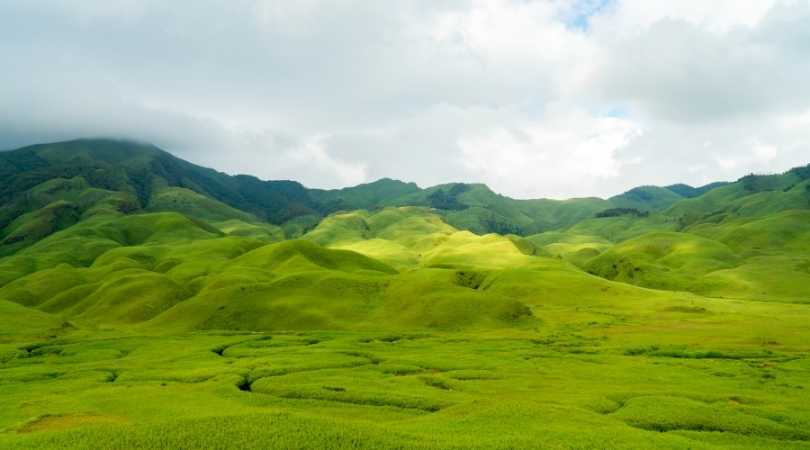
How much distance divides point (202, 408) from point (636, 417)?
1554 inches

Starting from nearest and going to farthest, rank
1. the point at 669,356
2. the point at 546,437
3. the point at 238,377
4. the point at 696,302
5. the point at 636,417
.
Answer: the point at 546,437, the point at 636,417, the point at 238,377, the point at 669,356, the point at 696,302

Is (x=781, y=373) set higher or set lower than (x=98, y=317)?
higher

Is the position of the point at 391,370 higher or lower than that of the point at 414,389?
lower

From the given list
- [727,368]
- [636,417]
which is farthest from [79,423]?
[727,368]

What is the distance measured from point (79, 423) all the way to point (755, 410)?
59.4 meters

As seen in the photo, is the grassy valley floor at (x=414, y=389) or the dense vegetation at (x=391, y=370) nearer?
the grassy valley floor at (x=414, y=389)

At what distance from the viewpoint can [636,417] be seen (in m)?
50.4

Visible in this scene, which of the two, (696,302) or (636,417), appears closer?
(636,417)

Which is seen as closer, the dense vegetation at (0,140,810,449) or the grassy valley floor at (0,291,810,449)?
the grassy valley floor at (0,291,810,449)

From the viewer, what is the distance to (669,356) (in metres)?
89.0

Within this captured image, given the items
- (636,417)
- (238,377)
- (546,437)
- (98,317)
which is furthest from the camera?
(98,317)

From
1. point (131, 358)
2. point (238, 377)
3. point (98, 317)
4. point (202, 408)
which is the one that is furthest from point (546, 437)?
point (98, 317)

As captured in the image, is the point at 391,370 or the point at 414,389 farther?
the point at 391,370

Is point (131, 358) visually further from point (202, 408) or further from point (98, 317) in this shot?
point (98, 317)
